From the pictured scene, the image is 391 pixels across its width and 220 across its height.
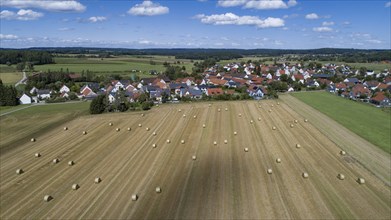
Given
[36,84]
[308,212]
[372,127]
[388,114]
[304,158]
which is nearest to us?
[308,212]

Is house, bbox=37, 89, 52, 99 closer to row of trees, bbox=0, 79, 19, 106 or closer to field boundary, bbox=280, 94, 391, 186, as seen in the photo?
row of trees, bbox=0, 79, 19, 106

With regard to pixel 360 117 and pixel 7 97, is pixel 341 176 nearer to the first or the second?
pixel 360 117

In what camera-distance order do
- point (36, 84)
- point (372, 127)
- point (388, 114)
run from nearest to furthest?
point (372, 127) → point (388, 114) → point (36, 84)

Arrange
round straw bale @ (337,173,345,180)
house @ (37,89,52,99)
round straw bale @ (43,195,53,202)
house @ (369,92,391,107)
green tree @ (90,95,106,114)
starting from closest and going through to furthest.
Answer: round straw bale @ (43,195,53,202), round straw bale @ (337,173,345,180), green tree @ (90,95,106,114), house @ (369,92,391,107), house @ (37,89,52,99)

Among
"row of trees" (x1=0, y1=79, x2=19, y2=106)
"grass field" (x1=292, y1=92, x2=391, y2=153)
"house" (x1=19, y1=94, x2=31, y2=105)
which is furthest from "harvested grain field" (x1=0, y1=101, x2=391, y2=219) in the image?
"house" (x1=19, y1=94, x2=31, y2=105)

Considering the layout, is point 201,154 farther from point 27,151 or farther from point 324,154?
point 27,151

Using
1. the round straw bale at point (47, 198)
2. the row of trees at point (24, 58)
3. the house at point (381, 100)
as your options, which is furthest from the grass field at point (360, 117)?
the row of trees at point (24, 58)

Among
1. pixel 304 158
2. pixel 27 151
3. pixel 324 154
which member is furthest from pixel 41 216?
pixel 324 154
